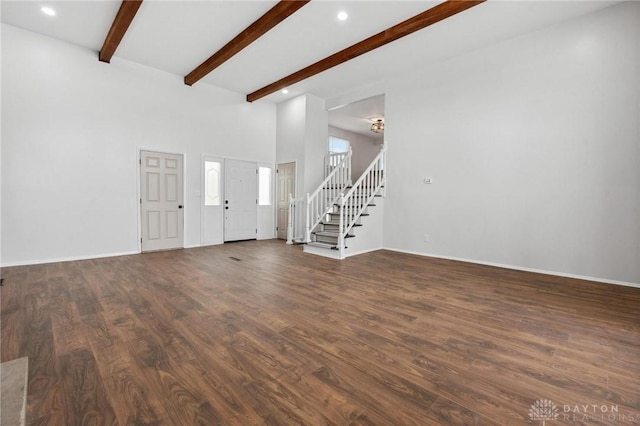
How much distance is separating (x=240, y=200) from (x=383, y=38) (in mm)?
5064

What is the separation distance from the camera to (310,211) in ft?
22.7

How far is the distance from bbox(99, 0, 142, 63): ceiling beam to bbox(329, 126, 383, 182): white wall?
7.61 meters

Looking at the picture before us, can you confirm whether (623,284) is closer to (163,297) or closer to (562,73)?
(562,73)

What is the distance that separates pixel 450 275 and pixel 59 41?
7.81 m

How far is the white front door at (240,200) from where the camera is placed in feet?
24.1

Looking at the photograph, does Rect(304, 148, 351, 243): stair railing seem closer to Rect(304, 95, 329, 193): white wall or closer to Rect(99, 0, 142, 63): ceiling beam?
Rect(304, 95, 329, 193): white wall

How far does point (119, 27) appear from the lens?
431 centimetres
